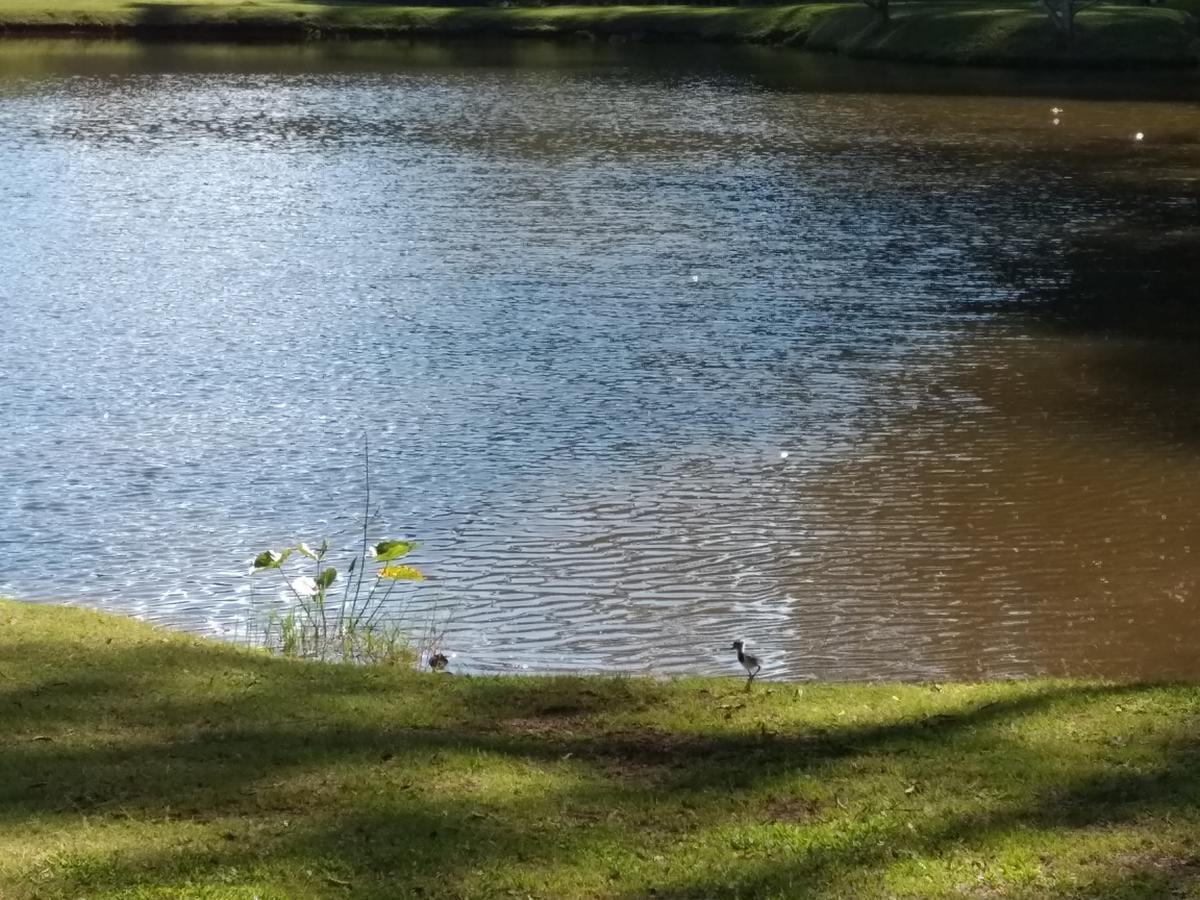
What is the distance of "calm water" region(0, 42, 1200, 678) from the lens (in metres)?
12.9

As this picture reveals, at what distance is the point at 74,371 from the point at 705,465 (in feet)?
25.0

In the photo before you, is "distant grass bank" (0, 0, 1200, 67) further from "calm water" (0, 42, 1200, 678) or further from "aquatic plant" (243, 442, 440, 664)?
"aquatic plant" (243, 442, 440, 664)

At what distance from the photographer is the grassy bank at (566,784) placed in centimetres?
654

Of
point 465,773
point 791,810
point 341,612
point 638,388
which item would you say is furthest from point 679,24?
point 791,810

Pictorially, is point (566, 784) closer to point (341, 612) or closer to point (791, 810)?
point (791, 810)

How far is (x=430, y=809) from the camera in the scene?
7195 mm

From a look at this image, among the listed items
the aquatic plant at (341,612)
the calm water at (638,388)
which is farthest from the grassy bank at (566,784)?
the calm water at (638,388)

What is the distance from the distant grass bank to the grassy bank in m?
54.2

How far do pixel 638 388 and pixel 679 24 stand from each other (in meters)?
57.9

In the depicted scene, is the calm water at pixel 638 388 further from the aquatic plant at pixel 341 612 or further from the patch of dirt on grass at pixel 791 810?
the patch of dirt on grass at pixel 791 810

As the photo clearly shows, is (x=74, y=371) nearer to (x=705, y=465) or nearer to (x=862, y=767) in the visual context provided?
(x=705, y=465)

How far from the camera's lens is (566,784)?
7.54m

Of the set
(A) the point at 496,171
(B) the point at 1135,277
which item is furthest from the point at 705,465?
(A) the point at 496,171

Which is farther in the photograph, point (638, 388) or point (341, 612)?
point (638, 388)
